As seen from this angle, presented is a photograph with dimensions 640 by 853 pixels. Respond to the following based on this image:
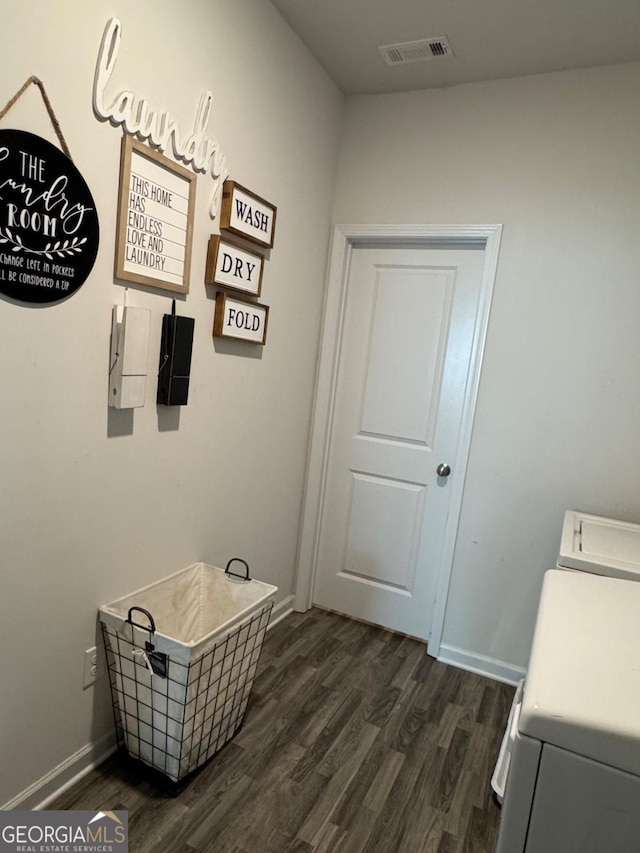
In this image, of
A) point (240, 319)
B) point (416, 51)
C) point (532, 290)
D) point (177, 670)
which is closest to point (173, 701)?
point (177, 670)

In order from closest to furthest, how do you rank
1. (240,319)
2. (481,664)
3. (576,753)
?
(576,753) < (240,319) < (481,664)

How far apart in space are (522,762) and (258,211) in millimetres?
1902

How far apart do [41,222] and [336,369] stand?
1.70m

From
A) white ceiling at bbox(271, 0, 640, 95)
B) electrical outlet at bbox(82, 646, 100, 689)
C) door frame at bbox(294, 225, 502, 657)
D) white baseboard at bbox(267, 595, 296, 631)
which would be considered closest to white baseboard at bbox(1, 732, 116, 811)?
electrical outlet at bbox(82, 646, 100, 689)

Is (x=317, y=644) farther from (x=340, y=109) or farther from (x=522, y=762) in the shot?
(x=340, y=109)

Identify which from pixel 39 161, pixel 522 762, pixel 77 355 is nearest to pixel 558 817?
pixel 522 762

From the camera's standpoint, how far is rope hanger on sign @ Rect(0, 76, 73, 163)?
1.15 meters

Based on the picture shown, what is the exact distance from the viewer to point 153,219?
1563 mm

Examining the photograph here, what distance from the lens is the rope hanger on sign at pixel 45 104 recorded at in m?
1.15

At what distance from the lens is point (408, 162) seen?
2.46 m

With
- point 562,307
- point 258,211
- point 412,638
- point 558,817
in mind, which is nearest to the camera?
point 558,817

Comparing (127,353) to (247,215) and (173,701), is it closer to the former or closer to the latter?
(247,215)

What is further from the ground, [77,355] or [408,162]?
[408,162]

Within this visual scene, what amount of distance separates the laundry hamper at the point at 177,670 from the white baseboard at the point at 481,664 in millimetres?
1103
